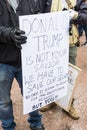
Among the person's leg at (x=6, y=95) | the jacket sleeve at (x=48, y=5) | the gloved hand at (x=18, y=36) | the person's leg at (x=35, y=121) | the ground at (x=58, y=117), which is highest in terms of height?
the jacket sleeve at (x=48, y=5)

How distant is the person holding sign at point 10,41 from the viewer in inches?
102

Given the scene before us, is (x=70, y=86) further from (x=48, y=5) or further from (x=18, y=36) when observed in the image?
(x=18, y=36)

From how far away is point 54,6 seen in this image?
3145mm

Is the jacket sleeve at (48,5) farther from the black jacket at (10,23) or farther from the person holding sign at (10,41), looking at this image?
the black jacket at (10,23)

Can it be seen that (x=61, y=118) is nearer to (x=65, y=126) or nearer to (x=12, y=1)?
(x=65, y=126)

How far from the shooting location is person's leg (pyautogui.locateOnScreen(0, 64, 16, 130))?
286 centimetres

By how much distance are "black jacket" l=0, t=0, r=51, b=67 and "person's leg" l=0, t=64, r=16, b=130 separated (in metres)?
0.08

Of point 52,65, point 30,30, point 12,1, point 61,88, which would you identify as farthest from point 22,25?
point 61,88

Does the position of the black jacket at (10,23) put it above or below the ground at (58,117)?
above

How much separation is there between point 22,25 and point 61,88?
0.95 meters

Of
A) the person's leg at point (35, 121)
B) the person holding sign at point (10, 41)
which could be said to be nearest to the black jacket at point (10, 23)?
the person holding sign at point (10, 41)

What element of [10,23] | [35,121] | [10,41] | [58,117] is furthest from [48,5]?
[58,117]

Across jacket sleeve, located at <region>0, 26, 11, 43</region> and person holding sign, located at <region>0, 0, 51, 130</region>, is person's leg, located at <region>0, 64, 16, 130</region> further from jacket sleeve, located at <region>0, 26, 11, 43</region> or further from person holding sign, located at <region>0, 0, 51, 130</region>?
jacket sleeve, located at <region>0, 26, 11, 43</region>

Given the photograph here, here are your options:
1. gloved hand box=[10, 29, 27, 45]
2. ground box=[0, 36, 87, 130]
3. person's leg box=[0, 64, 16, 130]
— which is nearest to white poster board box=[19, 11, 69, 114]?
gloved hand box=[10, 29, 27, 45]
